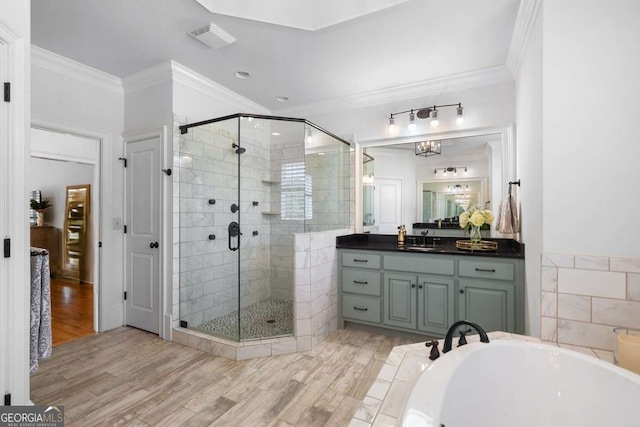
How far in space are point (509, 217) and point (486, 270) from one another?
1.66ft

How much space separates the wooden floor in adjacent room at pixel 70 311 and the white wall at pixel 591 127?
402cm

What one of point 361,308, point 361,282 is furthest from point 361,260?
point 361,308

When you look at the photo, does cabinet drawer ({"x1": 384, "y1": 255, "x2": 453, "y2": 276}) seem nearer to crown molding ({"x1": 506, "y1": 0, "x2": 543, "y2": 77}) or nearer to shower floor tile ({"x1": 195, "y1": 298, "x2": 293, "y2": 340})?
shower floor tile ({"x1": 195, "y1": 298, "x2": 293, "y2": 340})

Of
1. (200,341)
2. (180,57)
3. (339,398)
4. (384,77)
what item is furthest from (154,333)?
(384,77)

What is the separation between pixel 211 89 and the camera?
3.14 m

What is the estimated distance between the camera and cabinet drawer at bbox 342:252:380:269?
2.92 meters

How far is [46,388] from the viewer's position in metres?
2.01

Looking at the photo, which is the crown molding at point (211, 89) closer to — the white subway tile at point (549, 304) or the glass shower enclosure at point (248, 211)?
the glass shower enclosure at point (248, 211)

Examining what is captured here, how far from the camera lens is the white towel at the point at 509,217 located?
250 cm

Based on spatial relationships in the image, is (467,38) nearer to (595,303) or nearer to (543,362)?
(595,303)

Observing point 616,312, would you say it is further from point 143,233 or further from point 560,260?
point 143,233

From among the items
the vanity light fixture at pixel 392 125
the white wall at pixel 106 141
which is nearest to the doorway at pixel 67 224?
the white wall at pixel 106 141

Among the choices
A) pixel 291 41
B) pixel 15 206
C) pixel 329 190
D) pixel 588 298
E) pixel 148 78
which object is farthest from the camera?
pixel 329 190

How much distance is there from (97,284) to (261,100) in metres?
2.69
